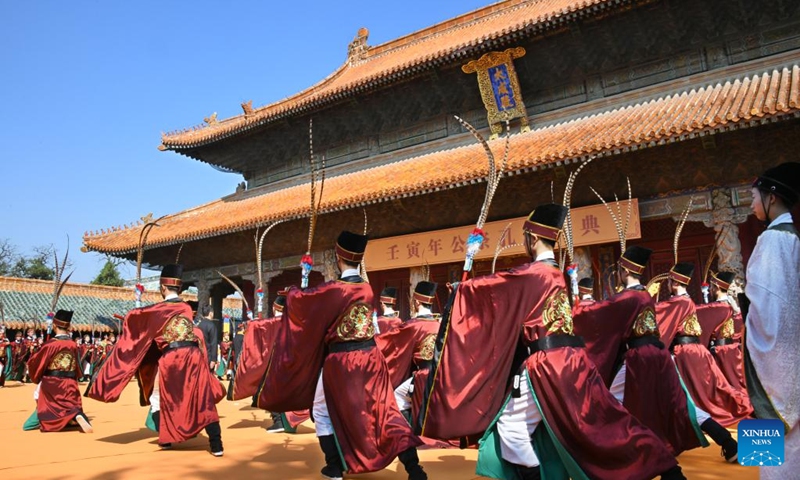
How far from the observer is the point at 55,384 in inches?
261

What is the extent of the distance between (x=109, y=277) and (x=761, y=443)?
47.7 m

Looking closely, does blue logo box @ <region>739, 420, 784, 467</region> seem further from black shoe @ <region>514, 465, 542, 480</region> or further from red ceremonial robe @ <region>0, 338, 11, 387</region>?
red ceremonial robe @ <region>0, 338, 11, 387</region>

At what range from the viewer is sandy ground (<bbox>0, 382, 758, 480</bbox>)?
162 inches

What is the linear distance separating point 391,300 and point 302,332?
317cm

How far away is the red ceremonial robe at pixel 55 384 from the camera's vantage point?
6.50 meters

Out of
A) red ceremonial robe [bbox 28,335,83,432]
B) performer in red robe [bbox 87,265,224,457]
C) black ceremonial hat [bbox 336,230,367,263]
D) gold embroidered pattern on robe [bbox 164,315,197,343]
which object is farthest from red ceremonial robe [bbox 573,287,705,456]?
red ceremonial robe [bbox 28,335,83,432]

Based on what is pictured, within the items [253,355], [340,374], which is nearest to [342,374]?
[340,374]

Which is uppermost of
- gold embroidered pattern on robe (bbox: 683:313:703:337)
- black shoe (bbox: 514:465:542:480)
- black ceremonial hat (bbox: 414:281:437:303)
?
black ceremonial hat (bbox: 414:281:437:303)

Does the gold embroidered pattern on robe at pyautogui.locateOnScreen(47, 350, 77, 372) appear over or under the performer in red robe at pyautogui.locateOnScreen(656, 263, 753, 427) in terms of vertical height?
over

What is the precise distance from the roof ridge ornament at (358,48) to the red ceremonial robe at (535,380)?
16097mm

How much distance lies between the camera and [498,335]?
122 inches

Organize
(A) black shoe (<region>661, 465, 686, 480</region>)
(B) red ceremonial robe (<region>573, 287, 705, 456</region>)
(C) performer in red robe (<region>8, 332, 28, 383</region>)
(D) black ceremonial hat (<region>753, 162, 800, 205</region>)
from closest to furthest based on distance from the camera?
(D) black ceremonial hat (<region>753, 162, 800, 205</region>), (A) black shoe (<region>661, 465, 686, 480</region>), (B) red ceremonial robe (<region>573, 287, 705, 456</region>), (C) performer in red robe (<region>8, 332, 28, 383</region>)

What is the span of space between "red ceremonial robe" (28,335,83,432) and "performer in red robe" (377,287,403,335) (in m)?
3.43

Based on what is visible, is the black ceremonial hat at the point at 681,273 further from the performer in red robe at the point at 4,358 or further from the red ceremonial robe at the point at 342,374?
the performer in red robe at the point at 4,358
